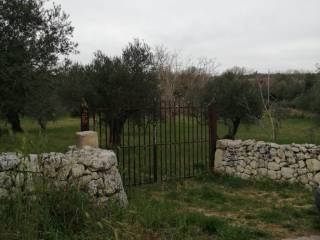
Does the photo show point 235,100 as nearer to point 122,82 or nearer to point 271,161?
point 122,82

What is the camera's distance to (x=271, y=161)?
10.1 m

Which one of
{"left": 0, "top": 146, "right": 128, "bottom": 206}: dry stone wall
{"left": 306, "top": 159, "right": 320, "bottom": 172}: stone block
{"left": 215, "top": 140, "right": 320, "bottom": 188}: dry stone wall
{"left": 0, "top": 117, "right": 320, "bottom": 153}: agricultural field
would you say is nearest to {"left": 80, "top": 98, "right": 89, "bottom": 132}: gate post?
{"left": 0, "top": 146, "right": 128, "bottom": 206}: dry stone wall

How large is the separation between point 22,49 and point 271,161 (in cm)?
635

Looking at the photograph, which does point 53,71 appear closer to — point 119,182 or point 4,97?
point 4,97

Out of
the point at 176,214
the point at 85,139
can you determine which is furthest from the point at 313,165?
the point at 85,139

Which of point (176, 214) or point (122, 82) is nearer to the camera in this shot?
point (176, 214)

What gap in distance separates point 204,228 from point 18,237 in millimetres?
2805

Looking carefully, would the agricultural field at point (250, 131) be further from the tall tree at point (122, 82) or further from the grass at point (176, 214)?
the grass at point (176, 214)

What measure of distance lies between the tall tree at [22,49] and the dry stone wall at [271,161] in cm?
492

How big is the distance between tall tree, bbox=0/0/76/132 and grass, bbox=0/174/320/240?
11.6 ft

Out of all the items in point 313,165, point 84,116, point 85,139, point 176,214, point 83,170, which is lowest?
point 176,214

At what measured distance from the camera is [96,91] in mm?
14609

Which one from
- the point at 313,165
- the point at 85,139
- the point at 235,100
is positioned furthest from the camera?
the point at 235,100

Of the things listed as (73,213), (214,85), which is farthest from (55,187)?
(214,85)
